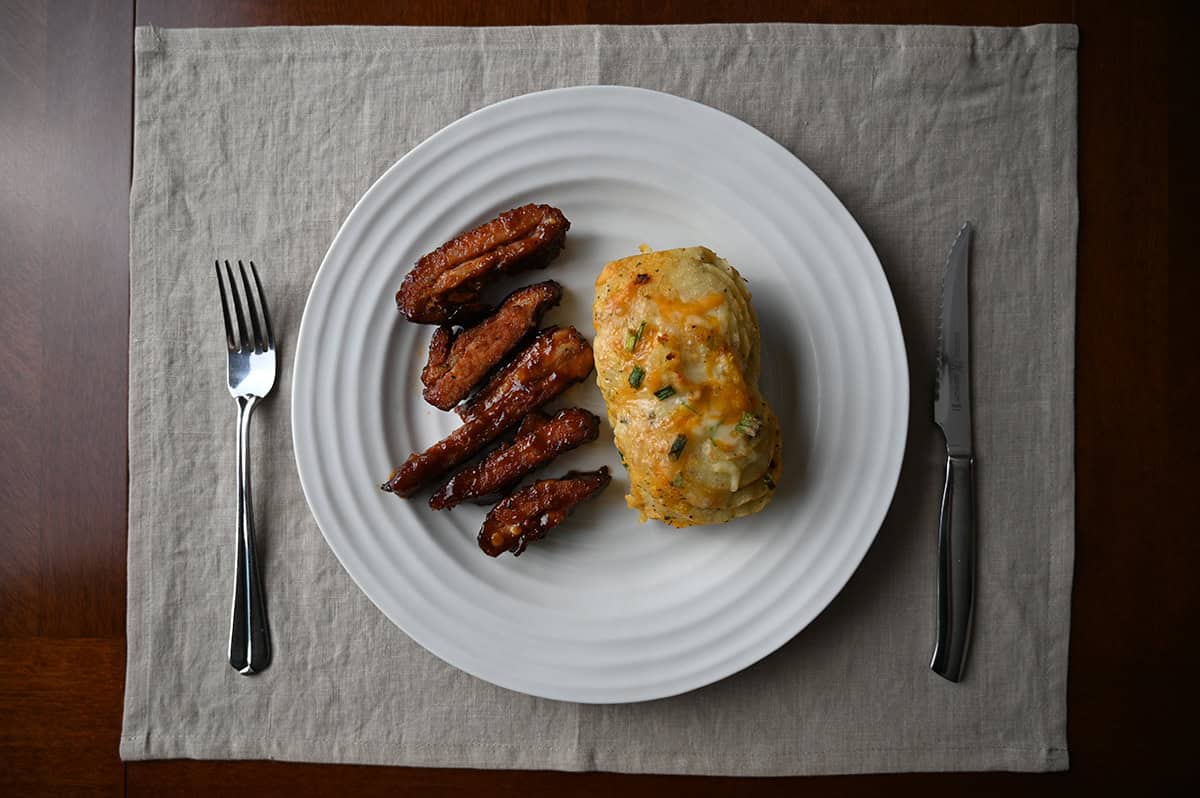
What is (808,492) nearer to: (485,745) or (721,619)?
(721,619)

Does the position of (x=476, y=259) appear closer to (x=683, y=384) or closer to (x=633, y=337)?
(x=633, y=337)

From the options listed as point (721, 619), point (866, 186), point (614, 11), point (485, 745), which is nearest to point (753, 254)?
point (866, 186)

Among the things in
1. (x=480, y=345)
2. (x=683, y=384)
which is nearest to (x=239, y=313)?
(x=480, y=345)

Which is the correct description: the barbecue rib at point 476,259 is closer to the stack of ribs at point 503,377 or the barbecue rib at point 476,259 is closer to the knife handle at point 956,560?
the stack of ribs at point 503,377

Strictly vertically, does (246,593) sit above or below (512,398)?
below

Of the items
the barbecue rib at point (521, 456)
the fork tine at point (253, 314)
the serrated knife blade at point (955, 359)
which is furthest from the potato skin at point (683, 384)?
the fork tine at point (253, 314)
